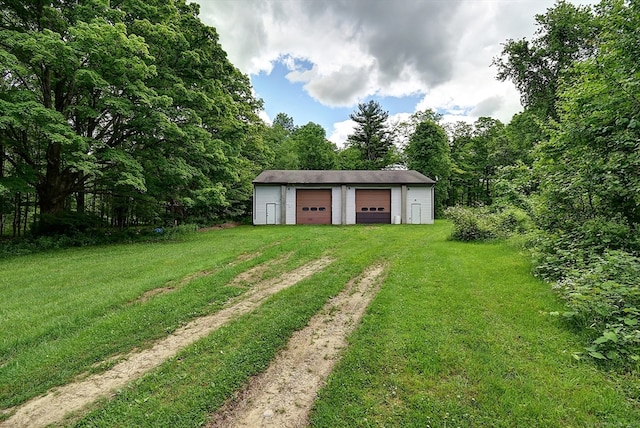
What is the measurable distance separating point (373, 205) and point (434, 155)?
12.7 meters

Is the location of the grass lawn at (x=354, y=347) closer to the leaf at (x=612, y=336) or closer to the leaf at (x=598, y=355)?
the leaf at (x=598, y=355)

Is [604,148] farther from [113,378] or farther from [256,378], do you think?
[113,378]

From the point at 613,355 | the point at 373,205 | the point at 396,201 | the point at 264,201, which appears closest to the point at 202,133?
the point at 264,201

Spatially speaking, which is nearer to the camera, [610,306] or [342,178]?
[610,306]

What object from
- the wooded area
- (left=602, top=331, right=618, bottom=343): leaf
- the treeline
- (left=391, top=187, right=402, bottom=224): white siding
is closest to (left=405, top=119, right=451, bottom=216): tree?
the wooded area

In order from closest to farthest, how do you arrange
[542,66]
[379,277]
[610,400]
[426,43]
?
[610,400]
[379,277]
[426,43]
[542,66]

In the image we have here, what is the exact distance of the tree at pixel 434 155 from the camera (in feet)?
98.8

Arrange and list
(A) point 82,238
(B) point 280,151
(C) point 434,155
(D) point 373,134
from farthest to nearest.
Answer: (D) point 373,134, (B) point 280,151, (C) point 434,155, (A) point 82,238

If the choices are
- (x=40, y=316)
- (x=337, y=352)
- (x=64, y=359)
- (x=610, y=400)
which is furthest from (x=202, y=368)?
(x=610, y=400)

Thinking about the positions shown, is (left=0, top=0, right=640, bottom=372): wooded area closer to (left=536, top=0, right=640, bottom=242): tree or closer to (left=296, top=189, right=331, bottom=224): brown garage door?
(left=536, top=0, right=640, bottom=242): tree

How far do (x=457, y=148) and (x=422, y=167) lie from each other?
31.3 feet

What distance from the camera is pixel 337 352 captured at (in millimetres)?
3502

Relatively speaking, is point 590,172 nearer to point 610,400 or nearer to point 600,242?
point 600,242

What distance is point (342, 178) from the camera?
22.5 meters
